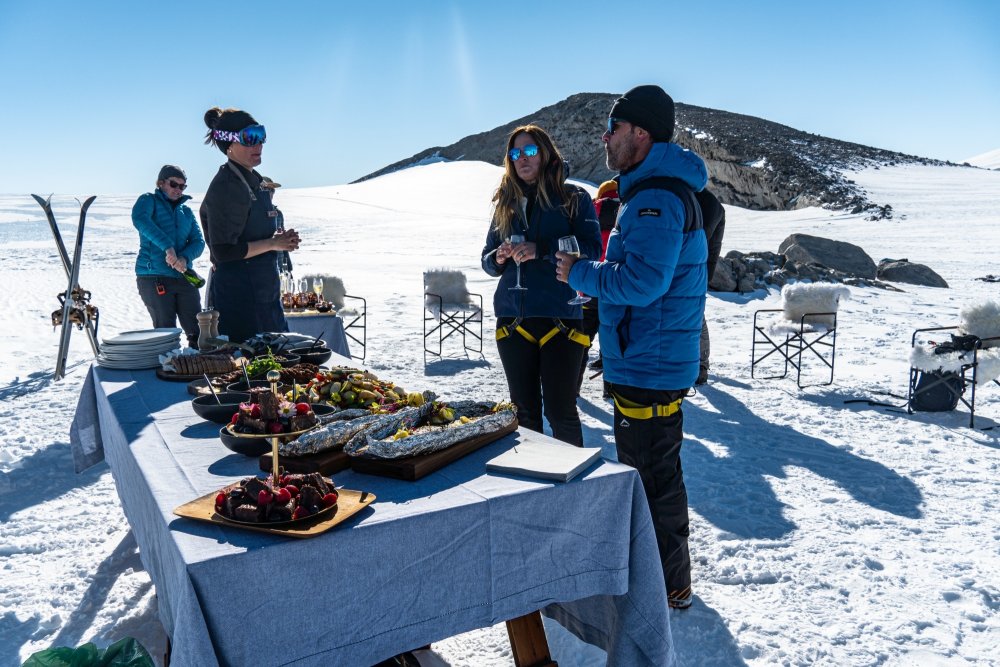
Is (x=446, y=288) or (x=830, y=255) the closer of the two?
(x=446, y=288)

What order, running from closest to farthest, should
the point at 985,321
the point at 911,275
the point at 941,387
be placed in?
the point at 985,321 → the point at 941,387 → the point at 911,275

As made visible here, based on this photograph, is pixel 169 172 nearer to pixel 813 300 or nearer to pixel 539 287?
pixel 539 287

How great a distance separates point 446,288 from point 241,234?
17.9 ft

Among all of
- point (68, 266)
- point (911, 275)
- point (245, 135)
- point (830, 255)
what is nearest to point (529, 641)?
point (245, 135)

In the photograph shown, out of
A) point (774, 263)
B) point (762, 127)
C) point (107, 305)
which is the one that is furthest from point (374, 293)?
point (762, 127)

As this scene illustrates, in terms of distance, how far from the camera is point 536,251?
12.1 ft

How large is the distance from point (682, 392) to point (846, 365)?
6556 millimetres

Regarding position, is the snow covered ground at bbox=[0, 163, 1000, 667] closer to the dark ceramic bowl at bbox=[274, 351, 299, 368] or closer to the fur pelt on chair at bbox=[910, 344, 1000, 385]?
the fur pelt on chair at bbox=[910, 344, 1000, 385]

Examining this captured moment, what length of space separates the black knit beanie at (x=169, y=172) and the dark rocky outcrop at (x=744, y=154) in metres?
21.0

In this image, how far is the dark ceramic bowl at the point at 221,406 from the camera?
100 inches

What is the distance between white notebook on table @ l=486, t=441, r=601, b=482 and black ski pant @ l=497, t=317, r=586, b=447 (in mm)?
1372

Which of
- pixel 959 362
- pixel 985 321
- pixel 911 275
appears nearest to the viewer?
pixel 959 362

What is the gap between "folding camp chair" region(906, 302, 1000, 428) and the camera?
6281 millimetres

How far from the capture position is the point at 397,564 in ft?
5.86
